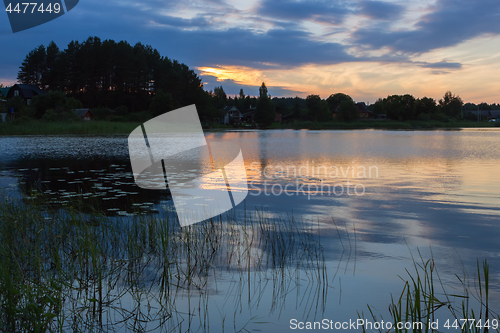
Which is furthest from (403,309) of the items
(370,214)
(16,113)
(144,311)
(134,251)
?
(16,113)

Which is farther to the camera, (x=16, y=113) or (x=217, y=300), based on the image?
(x=16, y=113)

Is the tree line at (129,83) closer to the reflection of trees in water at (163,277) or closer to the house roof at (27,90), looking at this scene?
the house roof at (27,90)

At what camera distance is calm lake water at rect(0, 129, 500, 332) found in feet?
15.2

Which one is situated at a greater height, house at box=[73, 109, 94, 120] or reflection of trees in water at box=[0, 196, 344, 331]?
house at box=[73, 109, 94, 120]

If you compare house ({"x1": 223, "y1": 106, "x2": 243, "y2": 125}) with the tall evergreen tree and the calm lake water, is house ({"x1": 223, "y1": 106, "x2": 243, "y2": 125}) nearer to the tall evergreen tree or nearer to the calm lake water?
the tall evergreen tree

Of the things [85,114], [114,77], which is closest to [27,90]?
[114,77]

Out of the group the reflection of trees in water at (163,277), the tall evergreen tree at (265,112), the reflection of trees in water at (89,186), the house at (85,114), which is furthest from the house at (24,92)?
the reflection of trees in water at (163,277)

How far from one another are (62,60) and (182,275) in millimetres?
107428

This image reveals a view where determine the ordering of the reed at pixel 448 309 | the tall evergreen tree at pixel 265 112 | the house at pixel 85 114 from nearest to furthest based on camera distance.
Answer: the reed at pixel 448 309, the house at pixel 85 114, the tall evergreen tree at pixel 265 112

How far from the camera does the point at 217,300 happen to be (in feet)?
15.4

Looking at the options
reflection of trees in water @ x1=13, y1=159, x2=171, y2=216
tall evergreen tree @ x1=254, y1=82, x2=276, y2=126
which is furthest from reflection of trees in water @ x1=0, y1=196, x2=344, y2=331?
tall evergreen tree @ x1=254, y1=82, x2=276, y2=126

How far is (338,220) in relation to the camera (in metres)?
8.64

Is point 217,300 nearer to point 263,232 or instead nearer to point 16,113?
point 263,232

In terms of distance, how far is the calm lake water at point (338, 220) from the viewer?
463cm
